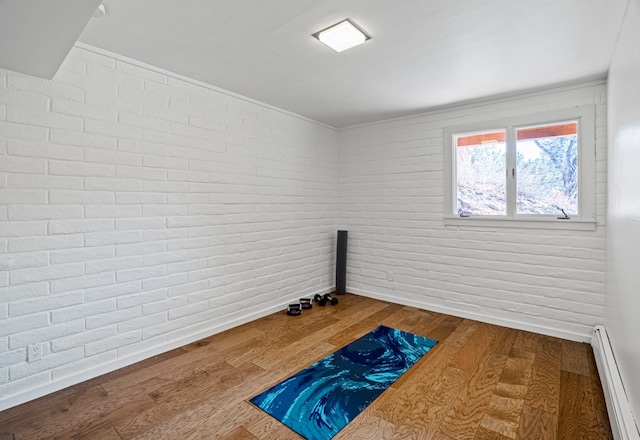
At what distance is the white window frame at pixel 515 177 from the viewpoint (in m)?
2.75

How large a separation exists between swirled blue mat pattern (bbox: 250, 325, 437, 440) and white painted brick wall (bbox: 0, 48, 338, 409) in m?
1.16

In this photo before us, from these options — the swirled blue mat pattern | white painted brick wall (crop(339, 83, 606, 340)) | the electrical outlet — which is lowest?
the swirled blue mat pattern

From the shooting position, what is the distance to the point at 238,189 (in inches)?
125

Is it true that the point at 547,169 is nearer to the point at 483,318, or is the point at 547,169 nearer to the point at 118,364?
the point at 483,318

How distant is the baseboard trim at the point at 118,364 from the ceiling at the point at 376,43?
2249 mm

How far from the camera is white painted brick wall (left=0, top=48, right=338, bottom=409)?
1.94 m

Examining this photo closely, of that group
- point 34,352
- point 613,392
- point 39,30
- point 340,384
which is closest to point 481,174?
point 613,392

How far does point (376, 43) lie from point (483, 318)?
2870 mm

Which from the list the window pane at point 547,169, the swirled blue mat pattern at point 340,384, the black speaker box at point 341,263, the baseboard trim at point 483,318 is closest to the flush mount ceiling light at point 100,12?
the swirled blue mat pattern at point 340,384

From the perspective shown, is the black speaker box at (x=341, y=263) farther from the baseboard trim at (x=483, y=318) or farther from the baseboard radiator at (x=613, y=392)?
the baseboard radiator at (x=613, y=392)

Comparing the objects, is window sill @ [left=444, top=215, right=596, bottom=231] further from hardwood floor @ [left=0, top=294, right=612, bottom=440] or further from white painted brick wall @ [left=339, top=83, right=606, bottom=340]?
hardwood floor @ [left=0, top=294, right=612, bottom=440]

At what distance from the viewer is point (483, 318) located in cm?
333

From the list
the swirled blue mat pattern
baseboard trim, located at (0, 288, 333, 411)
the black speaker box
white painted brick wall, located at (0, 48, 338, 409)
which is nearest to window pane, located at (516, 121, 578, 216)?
the swirled blue mat pattern

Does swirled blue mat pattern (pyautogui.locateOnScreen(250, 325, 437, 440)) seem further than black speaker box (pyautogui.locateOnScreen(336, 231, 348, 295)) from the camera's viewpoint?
No
